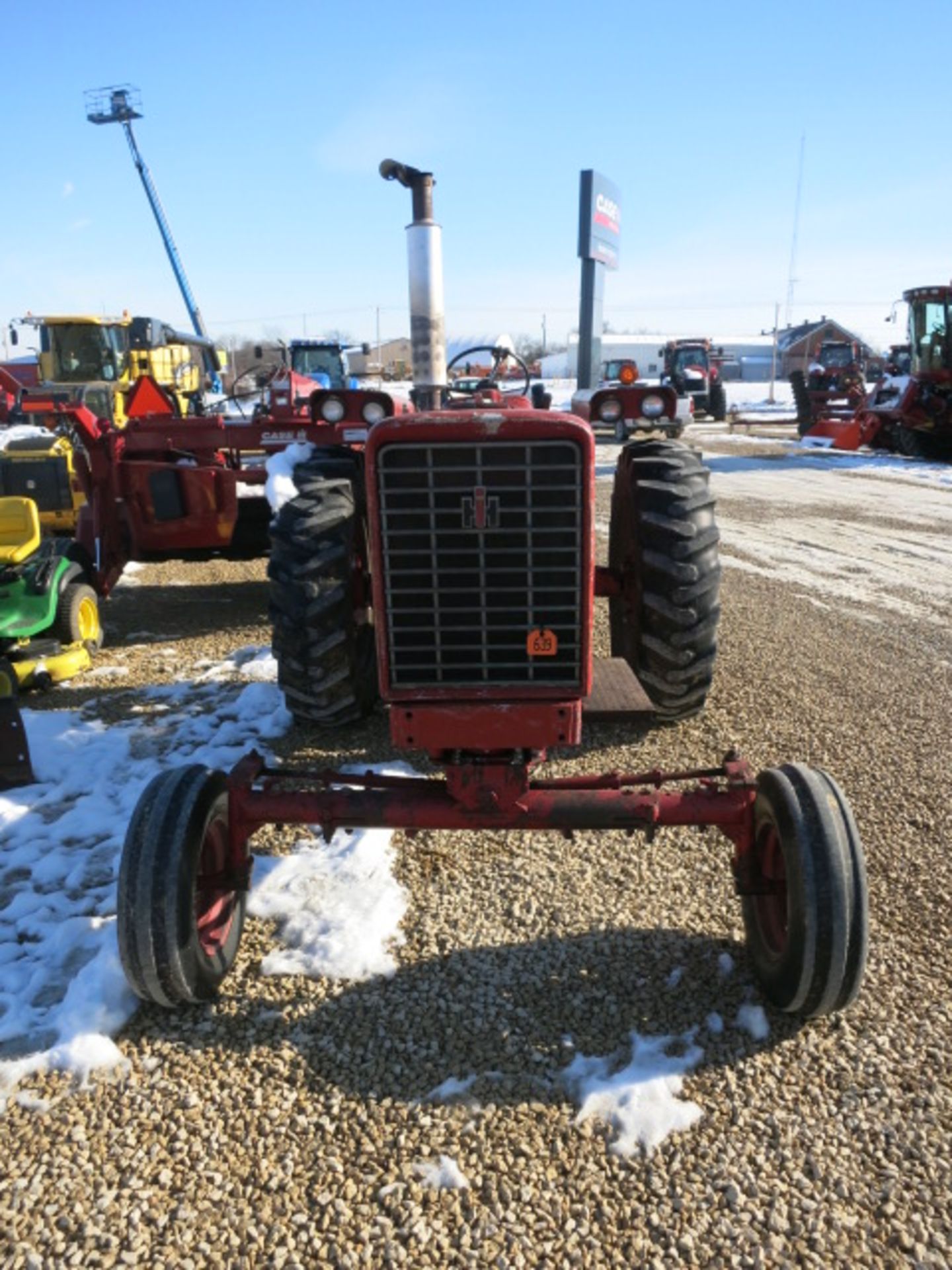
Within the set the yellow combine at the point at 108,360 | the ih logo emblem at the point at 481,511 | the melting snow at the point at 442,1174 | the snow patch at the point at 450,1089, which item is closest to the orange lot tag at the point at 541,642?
the ih logo emblem at the point at 481,511

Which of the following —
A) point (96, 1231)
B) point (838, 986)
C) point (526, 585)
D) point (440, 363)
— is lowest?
point (96, 1231)

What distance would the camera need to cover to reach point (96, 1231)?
80.4 inches

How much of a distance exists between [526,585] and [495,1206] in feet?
4.96

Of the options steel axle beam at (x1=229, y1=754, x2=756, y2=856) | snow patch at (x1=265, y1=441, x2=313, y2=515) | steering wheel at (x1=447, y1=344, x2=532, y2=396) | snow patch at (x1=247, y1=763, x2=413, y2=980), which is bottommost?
snow patch at (x1=247, y1=763, x2=413, y2=980)

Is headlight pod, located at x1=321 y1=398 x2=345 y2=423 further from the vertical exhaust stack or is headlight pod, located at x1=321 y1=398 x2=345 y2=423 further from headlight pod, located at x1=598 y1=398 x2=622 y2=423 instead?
headlight pod, located at x1=598 y1=398 x2=622 y2=423

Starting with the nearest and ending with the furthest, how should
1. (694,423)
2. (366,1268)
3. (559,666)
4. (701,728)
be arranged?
(366,1268) → (559,666) → (701,728) → (694,423)

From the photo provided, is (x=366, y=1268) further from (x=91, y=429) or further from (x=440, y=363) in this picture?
(x=91, y=429)

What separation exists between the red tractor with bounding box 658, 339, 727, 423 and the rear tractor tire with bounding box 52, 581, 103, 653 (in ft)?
74.9

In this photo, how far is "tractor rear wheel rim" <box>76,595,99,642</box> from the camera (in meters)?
5.96

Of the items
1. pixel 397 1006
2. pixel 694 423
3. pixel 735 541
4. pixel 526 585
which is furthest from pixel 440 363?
pixel 694 423

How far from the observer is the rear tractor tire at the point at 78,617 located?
18.9 feet

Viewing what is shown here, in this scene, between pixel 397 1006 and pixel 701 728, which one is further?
pixel 701 728

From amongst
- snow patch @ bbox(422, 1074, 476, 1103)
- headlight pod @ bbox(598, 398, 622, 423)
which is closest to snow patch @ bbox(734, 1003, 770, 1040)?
snow patch @ bbox(422, 1074, 476, 1103)

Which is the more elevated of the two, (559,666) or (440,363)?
(440,363)
